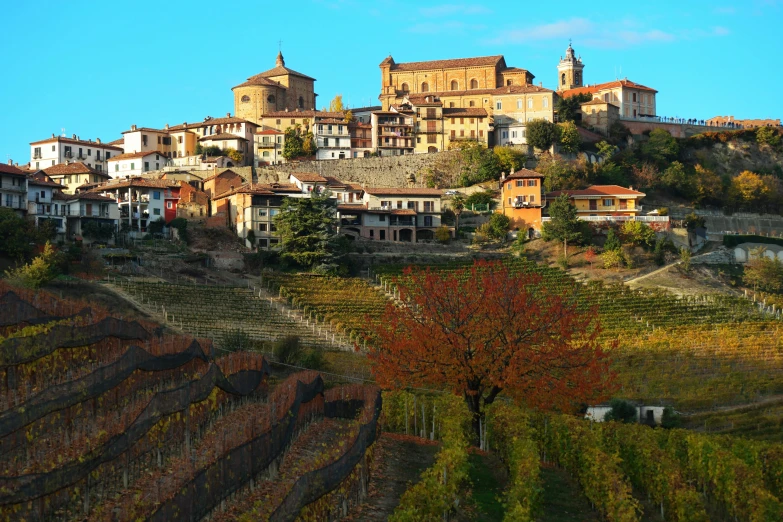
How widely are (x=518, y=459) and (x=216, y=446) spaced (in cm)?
690

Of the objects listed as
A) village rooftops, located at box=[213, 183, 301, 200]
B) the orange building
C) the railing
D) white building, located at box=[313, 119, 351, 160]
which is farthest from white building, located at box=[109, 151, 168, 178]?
the railing

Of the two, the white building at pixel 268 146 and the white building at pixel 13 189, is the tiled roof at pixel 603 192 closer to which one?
the white building at pixel 268 146

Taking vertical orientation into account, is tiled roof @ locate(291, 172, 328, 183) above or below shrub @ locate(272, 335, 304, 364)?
above

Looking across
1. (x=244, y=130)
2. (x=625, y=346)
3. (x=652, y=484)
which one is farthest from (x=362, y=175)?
(x=652, y=484)

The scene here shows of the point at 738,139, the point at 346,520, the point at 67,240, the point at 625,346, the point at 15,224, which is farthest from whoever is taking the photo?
the point at 738,139

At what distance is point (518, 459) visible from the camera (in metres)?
23.8

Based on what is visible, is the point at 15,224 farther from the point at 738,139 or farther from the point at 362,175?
the point at 738,139

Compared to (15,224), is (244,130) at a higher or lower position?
higher

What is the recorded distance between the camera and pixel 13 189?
206 feet

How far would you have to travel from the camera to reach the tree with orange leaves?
30391mm

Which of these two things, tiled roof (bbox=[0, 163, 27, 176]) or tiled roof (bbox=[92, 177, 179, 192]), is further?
tiled roof (bbox=[92, 177, 179, 192])

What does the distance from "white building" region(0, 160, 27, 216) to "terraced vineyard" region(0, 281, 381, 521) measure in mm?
32816

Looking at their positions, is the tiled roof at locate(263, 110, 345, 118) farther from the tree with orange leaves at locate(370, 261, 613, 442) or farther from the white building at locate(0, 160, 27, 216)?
the tree with orange leaves at locate(370, 261, 613, 442)

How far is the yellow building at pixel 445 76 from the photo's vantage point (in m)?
100
